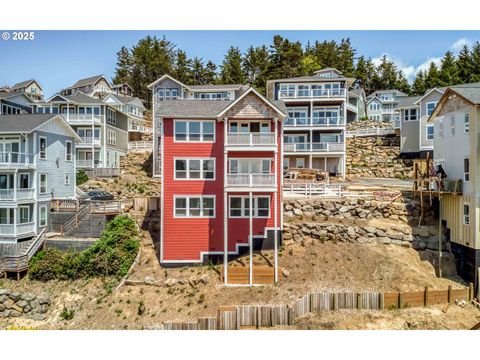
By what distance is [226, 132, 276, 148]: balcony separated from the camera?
16594mm

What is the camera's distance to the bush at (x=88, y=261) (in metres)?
17.1

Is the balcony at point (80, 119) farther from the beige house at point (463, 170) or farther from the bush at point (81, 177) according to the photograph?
the beige house at point (463, 170)

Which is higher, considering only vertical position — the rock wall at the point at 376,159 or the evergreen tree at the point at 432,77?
the evergreen tree at the point at 432,77

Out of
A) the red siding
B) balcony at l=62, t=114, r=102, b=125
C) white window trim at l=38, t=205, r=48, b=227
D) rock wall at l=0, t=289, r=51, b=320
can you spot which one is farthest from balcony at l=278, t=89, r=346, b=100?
rock wall at l=0, t=289, r=51, b=320

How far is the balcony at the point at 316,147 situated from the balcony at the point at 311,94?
12.0ft

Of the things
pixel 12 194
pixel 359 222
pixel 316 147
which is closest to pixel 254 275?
pixel 359 222

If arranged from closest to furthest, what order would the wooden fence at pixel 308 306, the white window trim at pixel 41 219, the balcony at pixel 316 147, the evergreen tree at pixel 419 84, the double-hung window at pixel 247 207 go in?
the wooden fence at pixel 308 306, the double-hung window at pixel 247 207, the white window trim at pixel 41 219, the balcony at pixel 316 147, the evergreen tree at pixel 419 84

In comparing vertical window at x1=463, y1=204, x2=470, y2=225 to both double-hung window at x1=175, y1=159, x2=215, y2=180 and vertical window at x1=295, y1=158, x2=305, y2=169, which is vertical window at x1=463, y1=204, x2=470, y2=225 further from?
vertical window at x1=295, y1=158, x2=305, y2=169

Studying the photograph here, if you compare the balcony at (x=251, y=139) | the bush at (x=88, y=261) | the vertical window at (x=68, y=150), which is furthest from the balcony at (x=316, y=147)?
the bush at (x=88, y=261)

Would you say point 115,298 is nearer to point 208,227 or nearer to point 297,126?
point 208,227
